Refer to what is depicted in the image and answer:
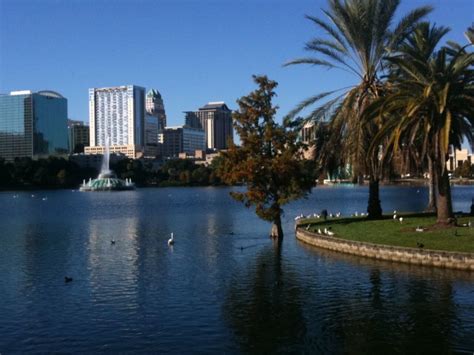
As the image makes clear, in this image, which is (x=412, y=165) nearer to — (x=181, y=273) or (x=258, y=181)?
(x=258, y=181)

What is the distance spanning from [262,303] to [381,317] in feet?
13.0

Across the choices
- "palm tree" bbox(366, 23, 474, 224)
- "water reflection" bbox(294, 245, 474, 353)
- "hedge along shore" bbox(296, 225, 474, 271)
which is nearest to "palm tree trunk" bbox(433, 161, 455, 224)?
"palm tree" bbox(366, 23, 474, 224)

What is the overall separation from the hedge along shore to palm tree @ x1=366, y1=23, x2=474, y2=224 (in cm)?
491

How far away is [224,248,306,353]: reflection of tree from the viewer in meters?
15.4

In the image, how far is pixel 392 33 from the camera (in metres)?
33.8

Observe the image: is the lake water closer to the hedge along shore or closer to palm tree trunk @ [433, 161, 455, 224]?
the hedge along shore

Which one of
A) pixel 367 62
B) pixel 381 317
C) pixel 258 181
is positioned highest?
pixel 367 62

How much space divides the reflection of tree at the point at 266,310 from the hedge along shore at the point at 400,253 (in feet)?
13.8

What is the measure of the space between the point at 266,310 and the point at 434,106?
48.0 feet

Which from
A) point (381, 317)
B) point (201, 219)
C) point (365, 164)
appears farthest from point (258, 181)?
point (201, 219)

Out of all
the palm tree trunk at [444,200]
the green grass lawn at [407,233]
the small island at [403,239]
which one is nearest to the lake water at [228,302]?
the small island at [403,239]

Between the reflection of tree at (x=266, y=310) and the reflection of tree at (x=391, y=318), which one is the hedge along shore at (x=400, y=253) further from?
the reflection of tree at (x=266, y=310)

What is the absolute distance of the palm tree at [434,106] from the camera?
2766cm

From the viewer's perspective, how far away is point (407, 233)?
95.8ft
